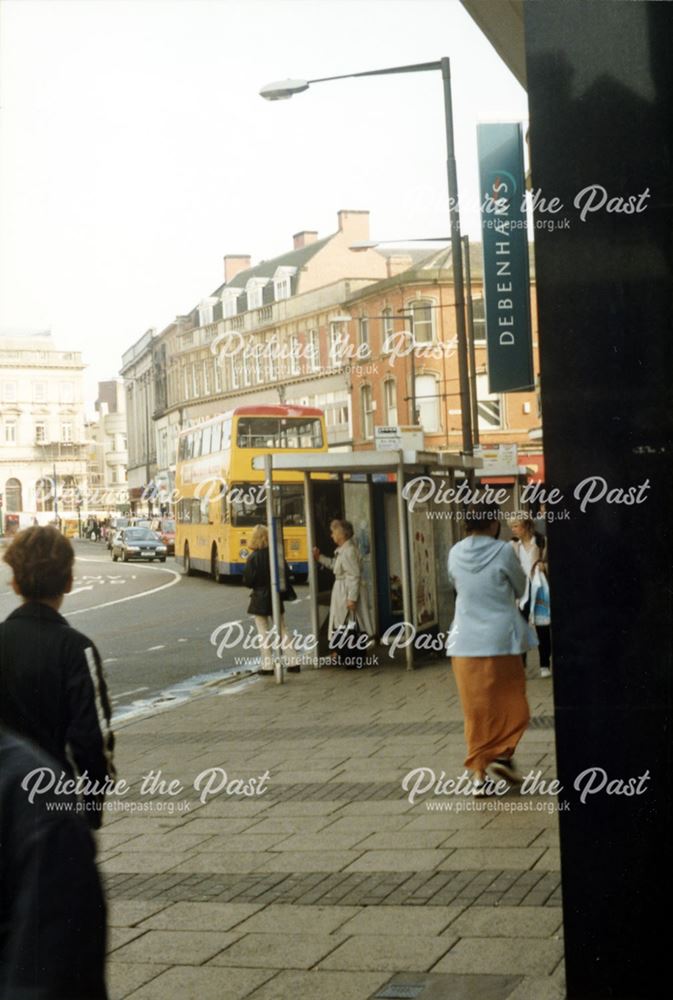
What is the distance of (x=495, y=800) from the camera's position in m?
8.02

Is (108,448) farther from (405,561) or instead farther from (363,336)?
(363,336)

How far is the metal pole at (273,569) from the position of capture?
14.6m

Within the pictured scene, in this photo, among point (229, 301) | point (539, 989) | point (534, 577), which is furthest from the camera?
point (229, 301)

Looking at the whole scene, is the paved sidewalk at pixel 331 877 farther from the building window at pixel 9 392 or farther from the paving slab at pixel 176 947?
the building window at pixel 9 392

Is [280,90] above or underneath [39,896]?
above

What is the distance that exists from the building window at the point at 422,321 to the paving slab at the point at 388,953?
15298mm

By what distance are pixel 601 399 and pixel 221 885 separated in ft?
10.1

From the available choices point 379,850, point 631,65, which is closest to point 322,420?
point 379,850

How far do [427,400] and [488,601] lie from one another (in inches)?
572

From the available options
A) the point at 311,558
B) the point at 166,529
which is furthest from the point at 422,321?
the point at 166,529

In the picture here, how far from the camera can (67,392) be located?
9680mm

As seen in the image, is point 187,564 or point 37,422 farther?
point 187,564

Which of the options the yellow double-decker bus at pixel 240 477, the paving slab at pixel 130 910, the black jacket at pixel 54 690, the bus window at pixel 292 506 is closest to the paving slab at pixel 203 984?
the paving slab at pixel 130 910

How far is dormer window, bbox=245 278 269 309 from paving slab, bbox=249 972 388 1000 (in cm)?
1036
